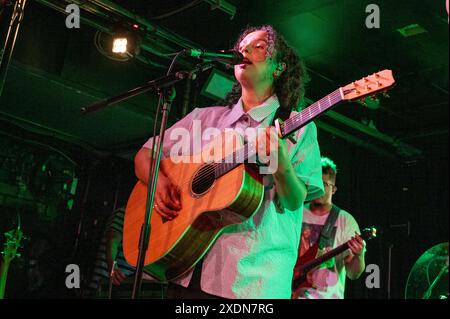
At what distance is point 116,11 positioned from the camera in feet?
15.1

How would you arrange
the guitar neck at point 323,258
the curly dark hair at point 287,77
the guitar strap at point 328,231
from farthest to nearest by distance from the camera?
the guitar strap at point 328,231, the guitar neck at point 323,258, the curly dark hair at point 287,77

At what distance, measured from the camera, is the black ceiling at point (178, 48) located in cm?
484

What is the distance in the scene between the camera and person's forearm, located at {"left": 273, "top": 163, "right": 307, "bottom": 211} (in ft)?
7.15

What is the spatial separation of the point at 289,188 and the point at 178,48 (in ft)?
11.2

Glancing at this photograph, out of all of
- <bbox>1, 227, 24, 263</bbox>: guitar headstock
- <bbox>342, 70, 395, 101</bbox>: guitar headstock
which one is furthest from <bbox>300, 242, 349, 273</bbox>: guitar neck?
<bbox>1, 227, 24, 263</bbox>: guitar headstock

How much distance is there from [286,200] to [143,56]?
358cm

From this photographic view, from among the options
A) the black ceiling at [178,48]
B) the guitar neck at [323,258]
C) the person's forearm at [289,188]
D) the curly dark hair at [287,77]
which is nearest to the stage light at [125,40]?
the black ceiling at [178,48]

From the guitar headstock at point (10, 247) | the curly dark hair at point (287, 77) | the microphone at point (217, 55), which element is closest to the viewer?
the microphone at point (217, 55)

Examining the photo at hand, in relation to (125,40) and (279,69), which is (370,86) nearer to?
(279,69)

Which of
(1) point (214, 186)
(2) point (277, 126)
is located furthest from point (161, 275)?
(2) point (277, 126)

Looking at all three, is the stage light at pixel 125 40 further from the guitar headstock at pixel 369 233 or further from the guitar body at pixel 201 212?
the guitar headstock at pixel 369 233

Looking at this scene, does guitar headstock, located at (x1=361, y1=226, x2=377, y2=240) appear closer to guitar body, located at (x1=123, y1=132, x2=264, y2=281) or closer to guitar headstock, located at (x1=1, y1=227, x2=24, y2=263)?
guitar body, located at (x1=123, y1=132, x2=264, y2=281)

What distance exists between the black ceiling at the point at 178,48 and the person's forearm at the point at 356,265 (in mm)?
2350

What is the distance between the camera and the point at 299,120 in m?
2.31
